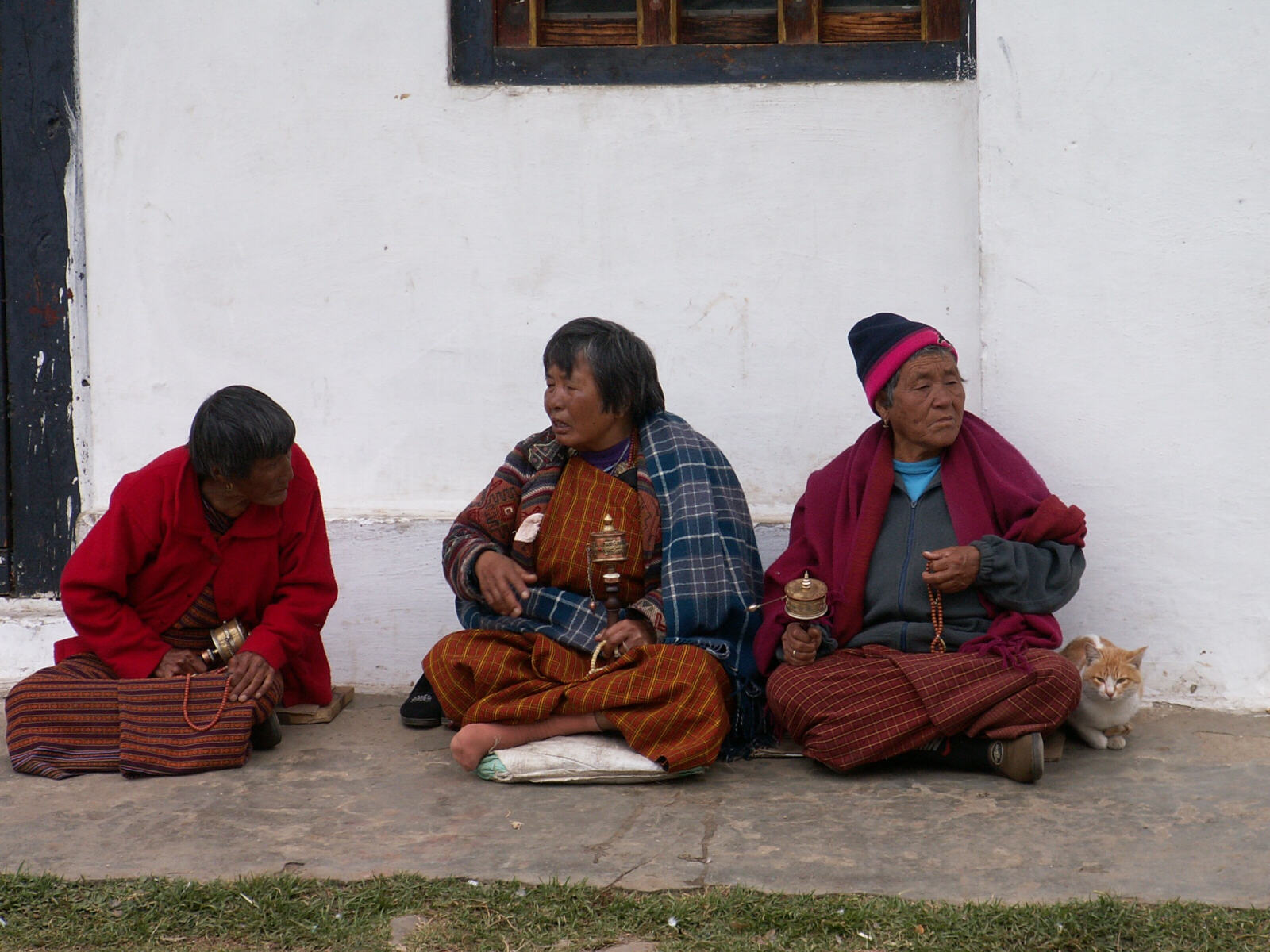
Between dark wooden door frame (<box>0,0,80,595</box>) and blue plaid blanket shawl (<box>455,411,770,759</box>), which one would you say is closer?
blue plaid blanket shawl (<box>455,411,770,759</box>)

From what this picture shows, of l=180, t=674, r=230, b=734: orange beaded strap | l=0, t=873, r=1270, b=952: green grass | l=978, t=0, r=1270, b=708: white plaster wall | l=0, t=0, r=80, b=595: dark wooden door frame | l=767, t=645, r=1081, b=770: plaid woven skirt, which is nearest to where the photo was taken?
l=0, t=873, r=1270, b=952: green grass

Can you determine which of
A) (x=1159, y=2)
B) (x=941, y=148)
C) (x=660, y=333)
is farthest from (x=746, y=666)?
(x=1159, y=2)

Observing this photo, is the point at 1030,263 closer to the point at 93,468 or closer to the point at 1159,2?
the point at 1159,2

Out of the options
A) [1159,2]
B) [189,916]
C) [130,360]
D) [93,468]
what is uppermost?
[1159,2]

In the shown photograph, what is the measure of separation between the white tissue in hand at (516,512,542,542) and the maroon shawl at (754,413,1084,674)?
746 millimetres

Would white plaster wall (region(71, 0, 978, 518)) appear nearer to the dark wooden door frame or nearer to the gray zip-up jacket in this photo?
the dark wooden door frame

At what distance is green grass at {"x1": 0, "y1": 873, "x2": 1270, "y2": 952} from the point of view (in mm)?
2846

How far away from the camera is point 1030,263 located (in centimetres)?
442

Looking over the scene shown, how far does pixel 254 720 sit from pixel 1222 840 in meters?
2.75

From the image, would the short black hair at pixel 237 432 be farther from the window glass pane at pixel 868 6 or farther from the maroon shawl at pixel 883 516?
the window glass pane at pixel 868 6

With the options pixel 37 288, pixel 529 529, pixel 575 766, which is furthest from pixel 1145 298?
pixel 37 288

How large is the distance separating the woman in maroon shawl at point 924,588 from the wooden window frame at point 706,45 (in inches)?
40.8

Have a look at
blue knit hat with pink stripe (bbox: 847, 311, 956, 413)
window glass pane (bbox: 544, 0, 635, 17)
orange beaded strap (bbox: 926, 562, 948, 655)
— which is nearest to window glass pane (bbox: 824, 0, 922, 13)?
window glass pane (bbox: 544, 0, 635, 17)

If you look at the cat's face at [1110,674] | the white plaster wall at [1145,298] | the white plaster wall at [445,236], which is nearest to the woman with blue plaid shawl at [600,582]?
the white plaster wall at [445,236]
